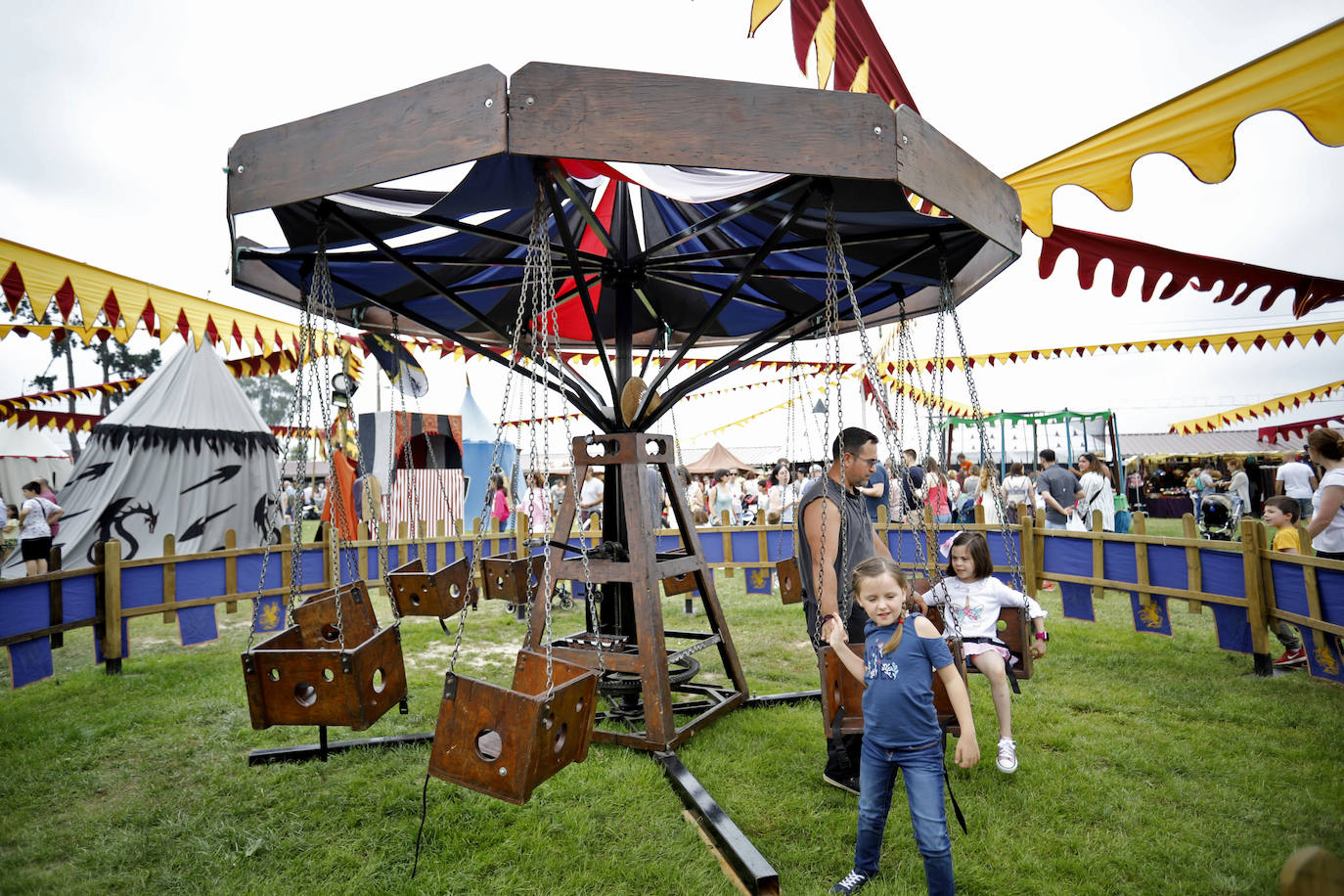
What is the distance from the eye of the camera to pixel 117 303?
690cm

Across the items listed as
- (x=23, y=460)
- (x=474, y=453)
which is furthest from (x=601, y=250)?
(x=23, y=460)

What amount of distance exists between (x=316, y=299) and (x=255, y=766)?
265cm

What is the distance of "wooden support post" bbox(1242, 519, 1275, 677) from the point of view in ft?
16.6

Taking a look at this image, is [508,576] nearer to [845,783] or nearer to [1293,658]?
[845,783]

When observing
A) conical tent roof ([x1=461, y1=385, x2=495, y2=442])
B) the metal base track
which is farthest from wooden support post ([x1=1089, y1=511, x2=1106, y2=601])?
conical tent roof ([x1=461, y1=385, x2=495, y2=442])

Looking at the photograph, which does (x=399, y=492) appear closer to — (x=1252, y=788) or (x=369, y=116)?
(x=369, y=116)

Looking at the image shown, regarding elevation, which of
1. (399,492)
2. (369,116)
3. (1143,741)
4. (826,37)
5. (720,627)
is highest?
(826,37)

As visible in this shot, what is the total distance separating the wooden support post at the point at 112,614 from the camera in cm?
584

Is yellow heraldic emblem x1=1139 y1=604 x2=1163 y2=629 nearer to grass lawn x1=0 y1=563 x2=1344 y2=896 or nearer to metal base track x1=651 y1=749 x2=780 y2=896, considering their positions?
grass lawn x1=0 y1=563 x2=1344 y2=896

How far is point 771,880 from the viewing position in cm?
256

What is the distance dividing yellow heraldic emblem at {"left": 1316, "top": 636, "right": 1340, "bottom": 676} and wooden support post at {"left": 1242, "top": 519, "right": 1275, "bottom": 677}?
0.57 metres

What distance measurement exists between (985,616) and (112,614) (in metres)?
6.81

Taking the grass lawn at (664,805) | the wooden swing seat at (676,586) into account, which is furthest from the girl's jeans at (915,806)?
the wooden swing seat at (676,586)

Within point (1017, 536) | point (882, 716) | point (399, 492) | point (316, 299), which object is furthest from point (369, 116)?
point (399, 492)
